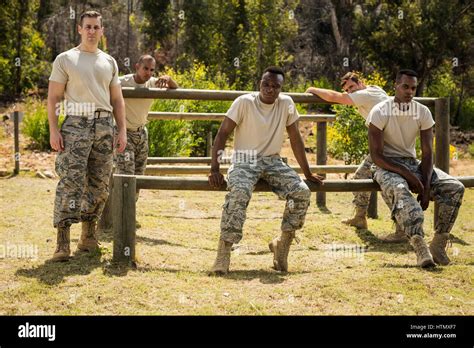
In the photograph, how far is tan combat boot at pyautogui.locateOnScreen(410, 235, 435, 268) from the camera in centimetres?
523

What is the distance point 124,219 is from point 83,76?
1100 millimetres

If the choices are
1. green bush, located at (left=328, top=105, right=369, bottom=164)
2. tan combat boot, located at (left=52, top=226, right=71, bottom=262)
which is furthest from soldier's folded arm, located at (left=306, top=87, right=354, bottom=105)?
green bush, located at (left=328, top=105, right=369, bottom=164)

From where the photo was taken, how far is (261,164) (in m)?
5.38

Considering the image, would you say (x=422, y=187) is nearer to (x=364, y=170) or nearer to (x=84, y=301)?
(x=364, y=170)

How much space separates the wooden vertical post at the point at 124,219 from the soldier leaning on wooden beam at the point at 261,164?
24.3 inches

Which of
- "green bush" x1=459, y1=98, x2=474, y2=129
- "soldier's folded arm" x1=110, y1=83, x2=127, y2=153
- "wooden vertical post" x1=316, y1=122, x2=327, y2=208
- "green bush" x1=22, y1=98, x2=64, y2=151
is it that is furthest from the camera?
"green bush" x1=459, y1=98, x2=474, y2=129

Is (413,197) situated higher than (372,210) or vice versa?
(413,197)

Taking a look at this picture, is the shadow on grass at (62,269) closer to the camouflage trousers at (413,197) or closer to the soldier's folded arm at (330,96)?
the camouflage trousers at (413,197)

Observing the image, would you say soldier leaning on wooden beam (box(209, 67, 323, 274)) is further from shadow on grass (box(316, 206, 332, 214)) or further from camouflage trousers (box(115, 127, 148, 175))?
shadow on grass (box(316, 206, 332, 214))

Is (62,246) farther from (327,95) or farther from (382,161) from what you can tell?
(327,95)

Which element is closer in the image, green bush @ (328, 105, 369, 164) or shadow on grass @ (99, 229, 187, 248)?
shadow on grass @ (99, 229, 187, 248)

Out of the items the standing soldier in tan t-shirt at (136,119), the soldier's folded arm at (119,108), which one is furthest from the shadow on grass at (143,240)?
the soldier's folded arm at (119,108)

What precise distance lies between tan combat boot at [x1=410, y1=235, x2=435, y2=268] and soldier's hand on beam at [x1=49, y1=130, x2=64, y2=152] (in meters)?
2.72

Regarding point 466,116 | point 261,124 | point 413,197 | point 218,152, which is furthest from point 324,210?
point 466,116
